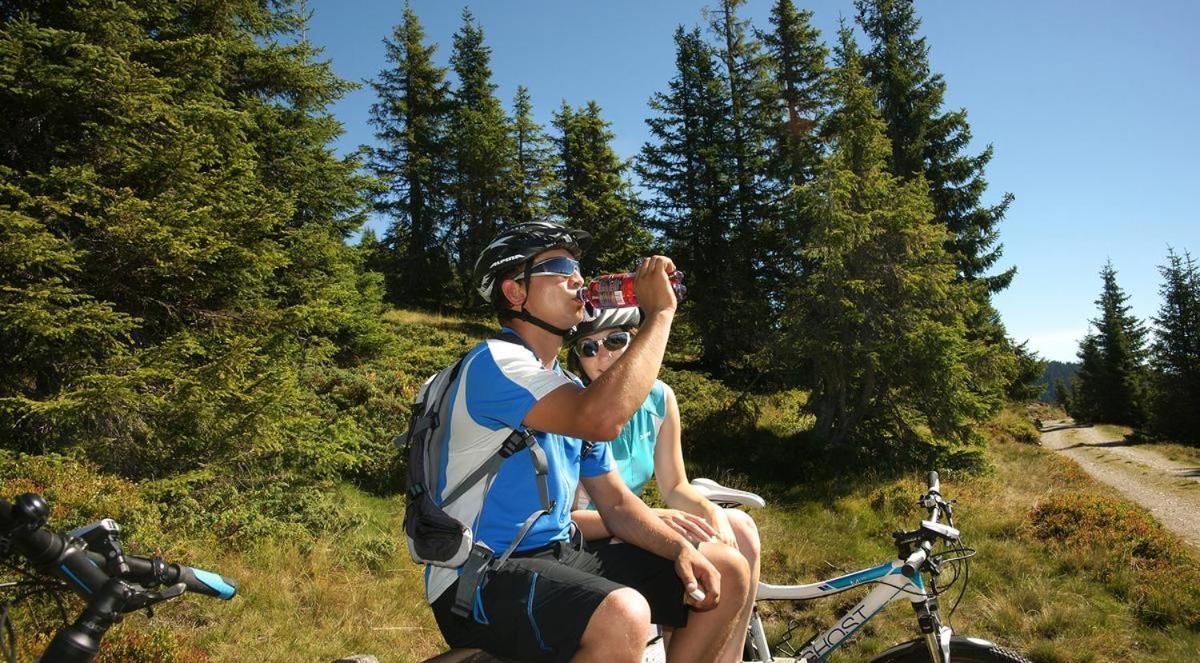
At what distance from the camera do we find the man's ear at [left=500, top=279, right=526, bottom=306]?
2.64 m

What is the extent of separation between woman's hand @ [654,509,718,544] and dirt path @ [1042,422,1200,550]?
12411mm

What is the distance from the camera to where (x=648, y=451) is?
387 centimetres

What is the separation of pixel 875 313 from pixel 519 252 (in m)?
13.3

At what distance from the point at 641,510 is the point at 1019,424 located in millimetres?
26393

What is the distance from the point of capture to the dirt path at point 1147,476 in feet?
43.2

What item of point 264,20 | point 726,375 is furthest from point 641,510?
point 726,375

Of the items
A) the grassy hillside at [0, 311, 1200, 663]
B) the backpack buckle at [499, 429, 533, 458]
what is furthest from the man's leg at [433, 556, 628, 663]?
the grassy hillside at [0, 311, 1200, 663]

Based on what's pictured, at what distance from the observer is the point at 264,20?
37.8ft

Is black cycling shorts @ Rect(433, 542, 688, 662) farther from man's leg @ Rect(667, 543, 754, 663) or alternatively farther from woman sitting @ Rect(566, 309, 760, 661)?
woman sitting @ Rect(566, 309, 760, 661)

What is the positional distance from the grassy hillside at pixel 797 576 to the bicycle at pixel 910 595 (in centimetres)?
A: 254

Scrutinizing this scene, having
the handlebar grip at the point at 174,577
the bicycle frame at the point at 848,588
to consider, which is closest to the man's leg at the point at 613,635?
the handlebar grip at the point at 174,577

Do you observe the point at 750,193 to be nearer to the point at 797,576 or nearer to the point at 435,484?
the point at 797,576

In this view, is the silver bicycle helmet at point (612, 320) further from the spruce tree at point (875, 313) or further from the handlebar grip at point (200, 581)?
the spruce tree at point (875, 313)

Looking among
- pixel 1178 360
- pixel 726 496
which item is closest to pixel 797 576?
pixel 726 496
